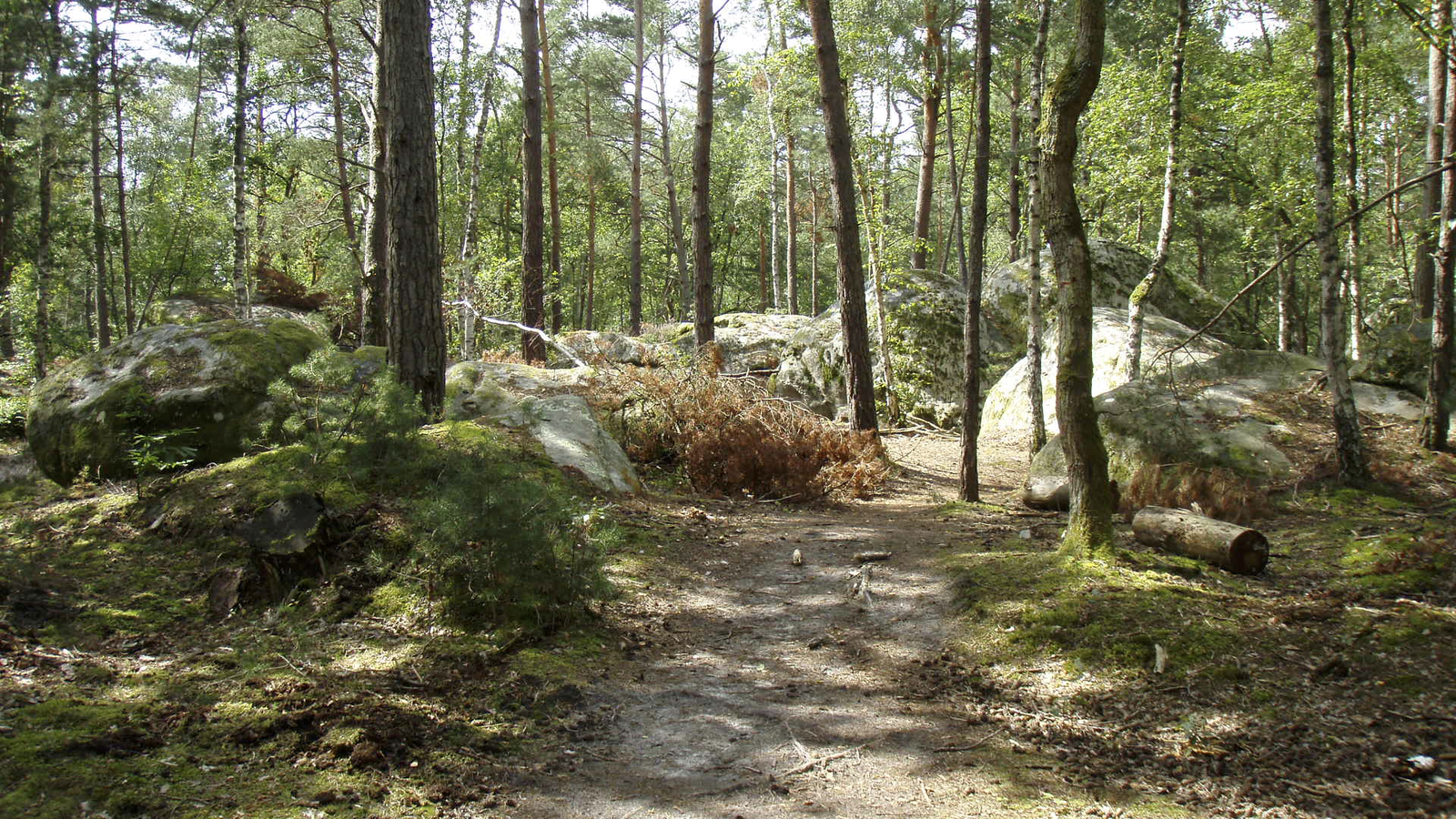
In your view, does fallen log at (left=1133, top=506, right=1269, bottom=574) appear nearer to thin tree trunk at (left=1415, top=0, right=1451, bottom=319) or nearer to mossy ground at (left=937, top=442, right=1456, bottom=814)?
mossy ground at (left=937, top=442, right=1456, bottom=814)

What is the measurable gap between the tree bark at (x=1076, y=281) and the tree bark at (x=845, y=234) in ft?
18.0

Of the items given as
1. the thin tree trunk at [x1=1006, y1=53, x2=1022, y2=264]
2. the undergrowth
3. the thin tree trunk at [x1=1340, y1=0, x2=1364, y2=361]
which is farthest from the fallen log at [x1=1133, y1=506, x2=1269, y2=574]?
the thin tree trunk at [x1=1006, y1=53, x2=1022, y2=264]

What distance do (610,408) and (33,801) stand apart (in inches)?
296

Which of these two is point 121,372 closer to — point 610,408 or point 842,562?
point 610,408

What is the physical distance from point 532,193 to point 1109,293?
11402 millimetres

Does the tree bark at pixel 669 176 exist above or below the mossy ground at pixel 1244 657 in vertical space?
above

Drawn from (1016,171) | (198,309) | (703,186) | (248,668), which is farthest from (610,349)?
(248,668)

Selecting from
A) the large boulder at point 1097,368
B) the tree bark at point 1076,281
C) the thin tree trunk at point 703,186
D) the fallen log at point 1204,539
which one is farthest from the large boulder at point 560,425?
the large boulder at point 1097,368

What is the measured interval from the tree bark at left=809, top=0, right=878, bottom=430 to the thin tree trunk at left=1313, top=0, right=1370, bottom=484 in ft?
16.4

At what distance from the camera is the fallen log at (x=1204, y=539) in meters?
5.20

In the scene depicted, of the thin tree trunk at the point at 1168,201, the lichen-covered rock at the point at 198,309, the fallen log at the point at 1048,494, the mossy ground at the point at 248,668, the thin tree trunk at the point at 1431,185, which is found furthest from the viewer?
the lichen-covered rock at the point at 198,309

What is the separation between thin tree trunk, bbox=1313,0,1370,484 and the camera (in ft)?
25.1

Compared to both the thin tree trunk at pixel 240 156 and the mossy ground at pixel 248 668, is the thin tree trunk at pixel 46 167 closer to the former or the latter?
the thin tree trunk at pixel 240 156

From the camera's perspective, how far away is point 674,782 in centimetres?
325
